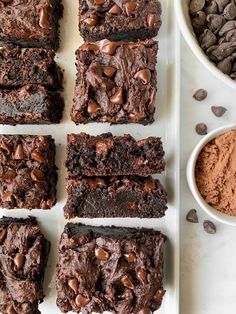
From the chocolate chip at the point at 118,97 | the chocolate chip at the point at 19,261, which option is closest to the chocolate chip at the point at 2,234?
the chocolate chip at the point at 19,261

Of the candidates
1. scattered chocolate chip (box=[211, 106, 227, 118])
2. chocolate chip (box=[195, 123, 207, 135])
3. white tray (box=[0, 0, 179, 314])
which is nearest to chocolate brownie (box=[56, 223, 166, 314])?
white tray (box=[0, 0, 179, 314])

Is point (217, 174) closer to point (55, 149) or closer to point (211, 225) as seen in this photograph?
point (211, 225)

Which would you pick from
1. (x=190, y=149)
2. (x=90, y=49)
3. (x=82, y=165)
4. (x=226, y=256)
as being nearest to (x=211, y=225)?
(x=226, y=256)

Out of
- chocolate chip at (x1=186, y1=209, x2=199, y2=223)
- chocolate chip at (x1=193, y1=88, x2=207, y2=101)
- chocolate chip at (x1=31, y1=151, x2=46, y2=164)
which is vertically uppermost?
chocolate chip at (x1=193, y1=88, x2=207, y2=101)

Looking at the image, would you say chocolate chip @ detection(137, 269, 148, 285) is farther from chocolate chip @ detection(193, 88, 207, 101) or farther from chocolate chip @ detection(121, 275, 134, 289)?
chocolate chip @ detection(193, 88, 207, 101)

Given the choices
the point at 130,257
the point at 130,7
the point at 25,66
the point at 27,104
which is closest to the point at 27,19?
the point at 25,66
